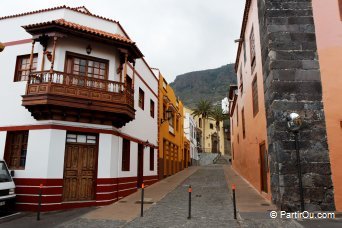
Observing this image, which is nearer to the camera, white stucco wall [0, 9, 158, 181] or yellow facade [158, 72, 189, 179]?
white stucco wall [0, 9, 158, 181]

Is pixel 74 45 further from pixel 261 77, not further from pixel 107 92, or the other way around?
pixel 261 77

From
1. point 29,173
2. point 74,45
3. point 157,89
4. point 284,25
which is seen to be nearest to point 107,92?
point 74,45

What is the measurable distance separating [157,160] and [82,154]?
8.74 m

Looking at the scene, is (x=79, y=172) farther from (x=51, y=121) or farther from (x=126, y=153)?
(x=126, y=153)

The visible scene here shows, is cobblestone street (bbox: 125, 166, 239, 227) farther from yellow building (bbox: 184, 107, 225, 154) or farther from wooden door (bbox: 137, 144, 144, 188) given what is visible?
yellow building (bbox: 184, 107, 225, 154)

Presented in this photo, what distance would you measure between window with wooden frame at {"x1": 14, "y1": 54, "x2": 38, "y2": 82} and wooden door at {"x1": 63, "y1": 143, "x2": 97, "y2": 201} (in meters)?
3.74

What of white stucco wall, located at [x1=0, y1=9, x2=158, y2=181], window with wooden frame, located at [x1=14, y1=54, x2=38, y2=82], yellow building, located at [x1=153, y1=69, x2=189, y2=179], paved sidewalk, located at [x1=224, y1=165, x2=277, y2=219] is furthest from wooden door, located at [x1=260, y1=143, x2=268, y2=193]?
window with wooden frame, located at [x1=14, y1=54, x2=38, y2=82]

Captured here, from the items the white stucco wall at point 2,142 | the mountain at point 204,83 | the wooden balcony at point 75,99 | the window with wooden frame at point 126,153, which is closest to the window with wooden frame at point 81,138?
the wooden balcony at point 75,99

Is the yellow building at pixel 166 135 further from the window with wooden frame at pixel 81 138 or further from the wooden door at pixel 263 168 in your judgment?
the wooden door at pixel 263 168

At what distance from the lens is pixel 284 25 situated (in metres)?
9.95

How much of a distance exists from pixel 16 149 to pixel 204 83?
361ft

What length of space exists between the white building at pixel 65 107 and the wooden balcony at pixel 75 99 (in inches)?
1.4

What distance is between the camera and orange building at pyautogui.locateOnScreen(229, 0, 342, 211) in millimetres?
8883

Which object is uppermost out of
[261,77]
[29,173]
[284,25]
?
[284,25]
